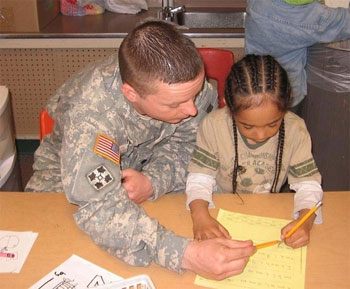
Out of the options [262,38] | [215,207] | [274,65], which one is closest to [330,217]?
[215,207]

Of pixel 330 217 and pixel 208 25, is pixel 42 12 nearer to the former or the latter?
pixel 208 25

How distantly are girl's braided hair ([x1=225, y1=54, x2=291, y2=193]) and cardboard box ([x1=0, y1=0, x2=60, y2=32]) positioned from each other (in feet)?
5.59

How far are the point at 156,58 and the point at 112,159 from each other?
28cm

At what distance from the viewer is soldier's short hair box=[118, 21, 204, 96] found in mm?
1192

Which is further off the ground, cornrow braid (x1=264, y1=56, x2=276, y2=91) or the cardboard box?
cornrow braid (x1=264, y1=56, x2=276, y2=91)

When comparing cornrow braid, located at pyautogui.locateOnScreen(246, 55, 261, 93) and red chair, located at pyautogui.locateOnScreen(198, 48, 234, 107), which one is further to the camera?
red chair, located at pyautogui.locateOnScreen(198, 48, 234, 107)

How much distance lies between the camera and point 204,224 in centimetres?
125

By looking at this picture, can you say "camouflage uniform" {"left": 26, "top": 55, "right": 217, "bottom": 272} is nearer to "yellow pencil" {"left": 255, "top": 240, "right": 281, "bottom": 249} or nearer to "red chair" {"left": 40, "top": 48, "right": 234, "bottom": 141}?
"yellow pencil" {"left": 255, "top": 240, "right": 281, "bottom": 249}

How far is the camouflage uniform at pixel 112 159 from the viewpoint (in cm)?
119

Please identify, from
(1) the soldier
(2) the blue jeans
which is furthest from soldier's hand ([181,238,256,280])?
(2) the blue jeans

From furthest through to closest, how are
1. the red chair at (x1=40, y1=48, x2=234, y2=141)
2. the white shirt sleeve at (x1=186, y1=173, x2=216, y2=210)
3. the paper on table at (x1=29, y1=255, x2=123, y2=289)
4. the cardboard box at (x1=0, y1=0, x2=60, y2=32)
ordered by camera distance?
1. the cardboard box at (x1=0, y1=0, x2=60, y2=32)
2. the red chair at (x1=40, y1=48, x2=234, y2=141)
3. the white shirt sleeve at (x1=186, y1=173, x2=216, y2=210)
4. the paper on table at (x1=29, y1=255, x2=123, y2=289)

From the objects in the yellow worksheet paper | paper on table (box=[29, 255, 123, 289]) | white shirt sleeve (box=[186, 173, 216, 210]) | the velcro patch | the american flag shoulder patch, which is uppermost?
the american flag shoulder patch

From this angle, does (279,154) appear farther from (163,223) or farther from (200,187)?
(163,223)

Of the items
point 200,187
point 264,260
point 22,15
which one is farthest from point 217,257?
point 22,15
